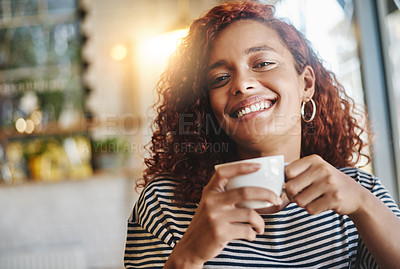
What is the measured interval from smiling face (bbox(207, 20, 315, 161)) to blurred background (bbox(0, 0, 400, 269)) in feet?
5.63

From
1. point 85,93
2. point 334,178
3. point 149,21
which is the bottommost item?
point 334,178

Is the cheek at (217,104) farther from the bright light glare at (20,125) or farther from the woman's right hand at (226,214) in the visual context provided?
the bright light glare at (20,125)

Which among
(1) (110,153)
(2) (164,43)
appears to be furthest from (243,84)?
(1) (110,153)

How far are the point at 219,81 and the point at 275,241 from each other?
320 millimetres

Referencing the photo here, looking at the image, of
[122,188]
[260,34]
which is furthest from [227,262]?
[122,188]

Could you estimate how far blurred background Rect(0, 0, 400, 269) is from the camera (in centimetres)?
259

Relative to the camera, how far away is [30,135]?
273 cm

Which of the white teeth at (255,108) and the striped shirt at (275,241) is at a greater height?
the white teeth at (255,108)

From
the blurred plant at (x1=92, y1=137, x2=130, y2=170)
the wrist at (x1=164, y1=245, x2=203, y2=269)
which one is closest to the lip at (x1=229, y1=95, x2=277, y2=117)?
the wrist at (x1=164, y1=245, x2=203, y2=269)

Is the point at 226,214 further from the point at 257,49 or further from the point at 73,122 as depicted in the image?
the point at 73,122

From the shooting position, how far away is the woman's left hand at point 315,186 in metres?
0.51

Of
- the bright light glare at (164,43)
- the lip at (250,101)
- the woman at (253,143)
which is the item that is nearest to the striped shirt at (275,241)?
the woman at (253,143)

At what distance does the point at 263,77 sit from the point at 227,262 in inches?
13.6

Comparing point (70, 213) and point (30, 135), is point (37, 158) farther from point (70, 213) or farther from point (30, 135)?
point (70, 213)
